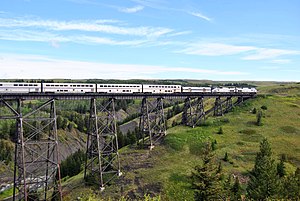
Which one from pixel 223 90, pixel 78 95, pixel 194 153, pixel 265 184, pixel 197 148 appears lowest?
pixel 194 153

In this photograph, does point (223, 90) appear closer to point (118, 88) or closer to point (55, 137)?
point (118, 88)

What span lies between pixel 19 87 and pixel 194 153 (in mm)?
31283

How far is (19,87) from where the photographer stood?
39.6m

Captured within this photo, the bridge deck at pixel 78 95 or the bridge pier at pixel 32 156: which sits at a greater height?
the bridge deck at pixel 78 95

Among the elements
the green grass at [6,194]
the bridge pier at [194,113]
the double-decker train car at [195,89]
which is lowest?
the green grass at [6,194]

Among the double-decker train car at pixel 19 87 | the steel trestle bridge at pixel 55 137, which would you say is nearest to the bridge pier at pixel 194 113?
the steel trestle bridge at pixel 55 137

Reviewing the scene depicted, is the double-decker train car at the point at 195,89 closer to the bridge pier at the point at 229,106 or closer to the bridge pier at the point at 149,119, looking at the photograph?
the bridge pier at the point at 229,106

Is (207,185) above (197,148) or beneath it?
above

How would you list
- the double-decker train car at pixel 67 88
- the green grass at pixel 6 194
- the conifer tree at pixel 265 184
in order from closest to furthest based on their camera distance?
the conifer tree at pixel 265 184
the double-decker train car at pixel 67 88
the green grass at pixel 6 194

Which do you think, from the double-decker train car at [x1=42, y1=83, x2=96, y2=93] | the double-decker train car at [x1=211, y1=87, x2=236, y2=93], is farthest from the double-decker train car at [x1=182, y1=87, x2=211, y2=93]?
the double-decker train car at [x1=42, y1=83, x2=96, y2=93]

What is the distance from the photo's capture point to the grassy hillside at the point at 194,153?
4262cm

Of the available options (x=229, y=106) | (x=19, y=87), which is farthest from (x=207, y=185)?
(x=229, y=106)

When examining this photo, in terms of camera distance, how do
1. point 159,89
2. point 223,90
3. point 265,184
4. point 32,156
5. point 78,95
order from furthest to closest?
point 223,90 → point 159,89 → point 78,95 → point 32,156 → point 265,184

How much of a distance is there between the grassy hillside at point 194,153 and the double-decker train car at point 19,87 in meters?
16.2
